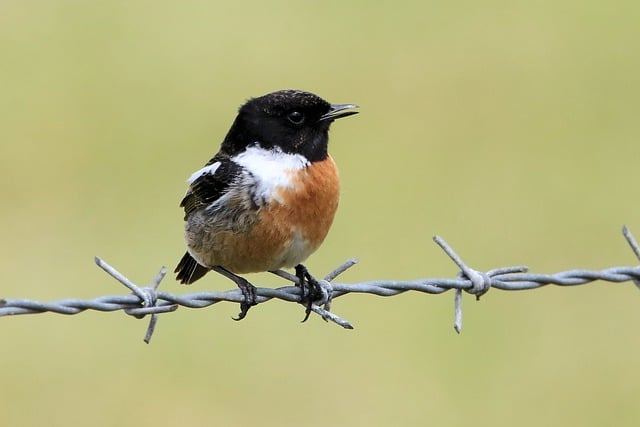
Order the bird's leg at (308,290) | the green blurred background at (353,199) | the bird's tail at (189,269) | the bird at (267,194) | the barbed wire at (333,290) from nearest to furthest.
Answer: the barbed wire at (333,290) < the bird's leg at (308,290) < the bird at (267,194) < the bird's tail at (189,269) < the green blurred background at (353,199)

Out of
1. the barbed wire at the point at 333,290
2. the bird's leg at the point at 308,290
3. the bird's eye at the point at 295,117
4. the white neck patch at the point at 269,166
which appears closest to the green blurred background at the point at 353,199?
the bird's leg at the point at 308,290

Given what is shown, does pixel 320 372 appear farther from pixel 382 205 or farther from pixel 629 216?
pixel 629 216

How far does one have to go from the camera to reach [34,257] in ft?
29.1

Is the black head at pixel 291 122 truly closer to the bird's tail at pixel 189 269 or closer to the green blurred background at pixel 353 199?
the bird's tail at pixel 189 269

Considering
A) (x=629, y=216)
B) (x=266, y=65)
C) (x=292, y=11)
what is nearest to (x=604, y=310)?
(x=629, y=216)

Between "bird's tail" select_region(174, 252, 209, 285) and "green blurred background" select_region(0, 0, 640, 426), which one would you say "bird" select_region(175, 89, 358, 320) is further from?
"green blurred background" select_region(0, 0, 640, 426)

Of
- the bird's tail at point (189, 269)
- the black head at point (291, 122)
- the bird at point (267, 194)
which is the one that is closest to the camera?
the bird at point (267, 194)

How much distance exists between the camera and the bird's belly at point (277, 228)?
204 inches

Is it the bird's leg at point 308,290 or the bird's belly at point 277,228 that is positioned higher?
the bird's belly at point 277,228

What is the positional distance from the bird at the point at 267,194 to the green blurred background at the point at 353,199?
2153mm

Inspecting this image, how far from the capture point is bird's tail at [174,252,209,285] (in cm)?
585

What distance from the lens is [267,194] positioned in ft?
17.0

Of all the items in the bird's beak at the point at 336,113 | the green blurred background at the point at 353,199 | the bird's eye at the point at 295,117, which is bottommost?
the green blurred background at the point at 353,199

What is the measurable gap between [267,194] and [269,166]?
170 mm
